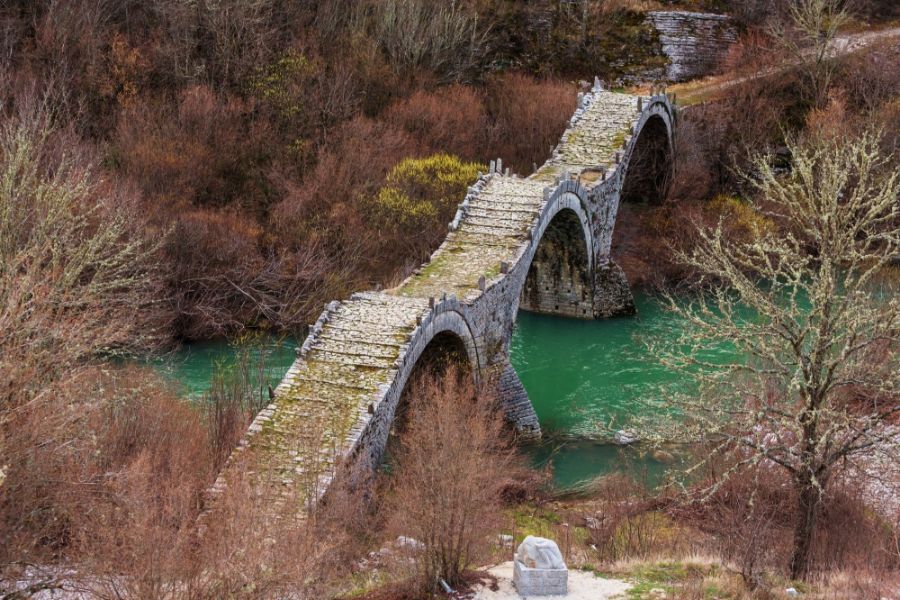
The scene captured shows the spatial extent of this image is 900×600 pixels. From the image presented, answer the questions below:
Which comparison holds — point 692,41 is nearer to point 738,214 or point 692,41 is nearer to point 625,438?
point 738,214

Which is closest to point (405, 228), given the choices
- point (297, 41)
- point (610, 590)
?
point (297, 41)

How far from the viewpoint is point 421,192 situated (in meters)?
40.9

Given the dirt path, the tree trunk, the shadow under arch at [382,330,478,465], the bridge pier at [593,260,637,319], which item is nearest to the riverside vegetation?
the tree trunk

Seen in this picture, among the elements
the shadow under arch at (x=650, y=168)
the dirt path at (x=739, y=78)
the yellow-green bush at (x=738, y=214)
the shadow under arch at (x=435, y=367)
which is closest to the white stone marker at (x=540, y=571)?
the shadow under arch at (x=435, y=367)

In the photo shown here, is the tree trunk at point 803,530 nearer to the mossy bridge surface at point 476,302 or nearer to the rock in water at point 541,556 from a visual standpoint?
the rock in water at point 541,556

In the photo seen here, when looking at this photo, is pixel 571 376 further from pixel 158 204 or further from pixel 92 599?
pixel 92 599

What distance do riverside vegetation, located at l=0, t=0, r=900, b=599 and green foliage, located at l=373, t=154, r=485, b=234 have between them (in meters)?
0.12

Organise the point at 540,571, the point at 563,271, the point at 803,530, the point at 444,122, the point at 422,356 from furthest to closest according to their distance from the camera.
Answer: the point at 444,122
the point at 563,271
the point at 422,356
the point at 803,530
the point at 540,571

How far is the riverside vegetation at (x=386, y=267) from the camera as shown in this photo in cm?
1884

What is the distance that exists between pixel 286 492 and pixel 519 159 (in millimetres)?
27890

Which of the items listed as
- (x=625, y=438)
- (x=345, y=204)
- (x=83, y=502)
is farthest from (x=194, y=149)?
(x=83, y=502)

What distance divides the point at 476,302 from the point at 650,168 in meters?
21.6

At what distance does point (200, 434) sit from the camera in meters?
25.0

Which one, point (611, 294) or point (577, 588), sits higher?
point (577, 588)
